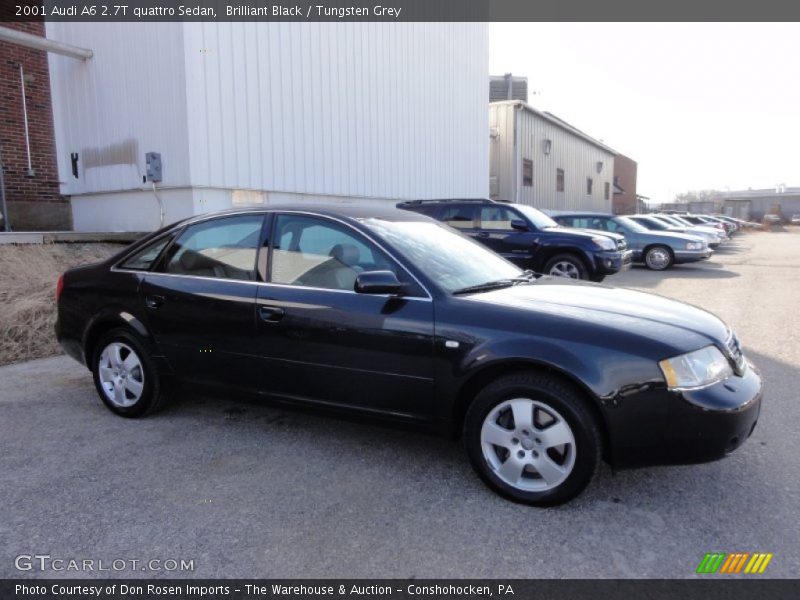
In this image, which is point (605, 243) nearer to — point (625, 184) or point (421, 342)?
point (421, 342)

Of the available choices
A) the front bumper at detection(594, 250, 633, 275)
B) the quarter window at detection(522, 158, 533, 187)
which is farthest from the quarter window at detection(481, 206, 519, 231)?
the quarter window at detection(522, 158, 533, 187)

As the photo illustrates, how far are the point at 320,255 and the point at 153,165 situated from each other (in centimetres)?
746

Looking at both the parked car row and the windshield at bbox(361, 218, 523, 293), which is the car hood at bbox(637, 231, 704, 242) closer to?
the parked car row

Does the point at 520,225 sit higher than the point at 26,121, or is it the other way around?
the point at 26,121

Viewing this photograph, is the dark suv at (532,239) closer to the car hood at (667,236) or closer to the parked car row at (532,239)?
the parked car row at (532,239)

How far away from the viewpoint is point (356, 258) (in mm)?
3576

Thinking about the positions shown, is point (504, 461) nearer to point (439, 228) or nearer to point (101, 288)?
point (439, 228)

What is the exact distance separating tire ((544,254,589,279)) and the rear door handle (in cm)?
737

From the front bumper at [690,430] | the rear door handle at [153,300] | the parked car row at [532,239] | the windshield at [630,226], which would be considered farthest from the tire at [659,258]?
the rear door handle at [153,300]

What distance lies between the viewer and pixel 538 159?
2559 cm

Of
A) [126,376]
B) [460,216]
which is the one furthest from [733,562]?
[460,216]

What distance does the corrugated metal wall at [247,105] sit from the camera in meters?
9.82

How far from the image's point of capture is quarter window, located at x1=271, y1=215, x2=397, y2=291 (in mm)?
3535

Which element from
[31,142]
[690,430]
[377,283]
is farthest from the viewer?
[31,142]
